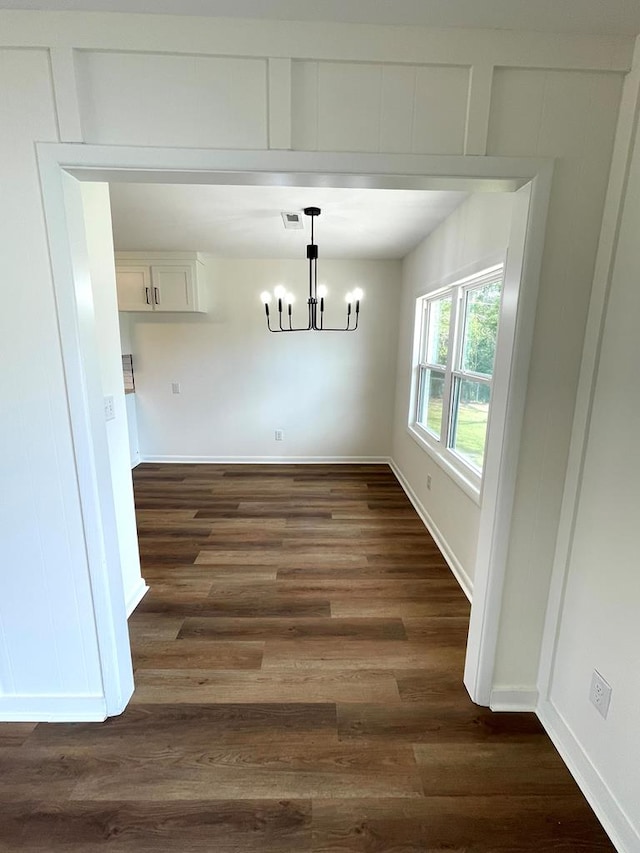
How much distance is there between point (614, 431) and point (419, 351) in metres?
2.66

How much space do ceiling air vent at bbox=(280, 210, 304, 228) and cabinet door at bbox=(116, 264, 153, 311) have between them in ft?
6.26

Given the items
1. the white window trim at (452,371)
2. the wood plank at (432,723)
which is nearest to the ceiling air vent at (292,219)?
the white window trim at (452,371)

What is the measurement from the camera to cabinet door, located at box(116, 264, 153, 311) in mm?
3996

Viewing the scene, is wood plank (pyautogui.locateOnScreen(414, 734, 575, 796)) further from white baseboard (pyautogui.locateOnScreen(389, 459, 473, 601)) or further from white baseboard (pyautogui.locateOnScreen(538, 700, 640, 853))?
white baseboard (pyautogui.locateOnScreen(389, 459, 473, 601))

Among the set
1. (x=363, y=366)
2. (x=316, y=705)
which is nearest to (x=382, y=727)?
(x=316, y=705)

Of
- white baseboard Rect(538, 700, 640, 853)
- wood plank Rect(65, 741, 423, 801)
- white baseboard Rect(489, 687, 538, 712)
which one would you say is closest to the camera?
white baseboard Rect(538, 700, 640, 853)

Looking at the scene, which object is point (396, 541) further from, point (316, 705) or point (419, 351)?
point (419, 351)

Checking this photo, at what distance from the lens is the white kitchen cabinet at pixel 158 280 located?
157 inches

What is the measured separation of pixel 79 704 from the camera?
155 cm

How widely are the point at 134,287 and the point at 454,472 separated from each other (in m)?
3.81

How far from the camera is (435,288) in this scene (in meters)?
3.05

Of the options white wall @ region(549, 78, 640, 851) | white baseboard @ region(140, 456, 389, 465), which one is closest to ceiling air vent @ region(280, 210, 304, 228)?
white wall @ region(549, 78, 640, 851)

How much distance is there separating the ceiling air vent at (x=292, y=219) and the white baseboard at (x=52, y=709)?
9.91 ft

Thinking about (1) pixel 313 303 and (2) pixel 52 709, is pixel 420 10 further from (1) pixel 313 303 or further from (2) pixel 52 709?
(2) pixel 52 709
